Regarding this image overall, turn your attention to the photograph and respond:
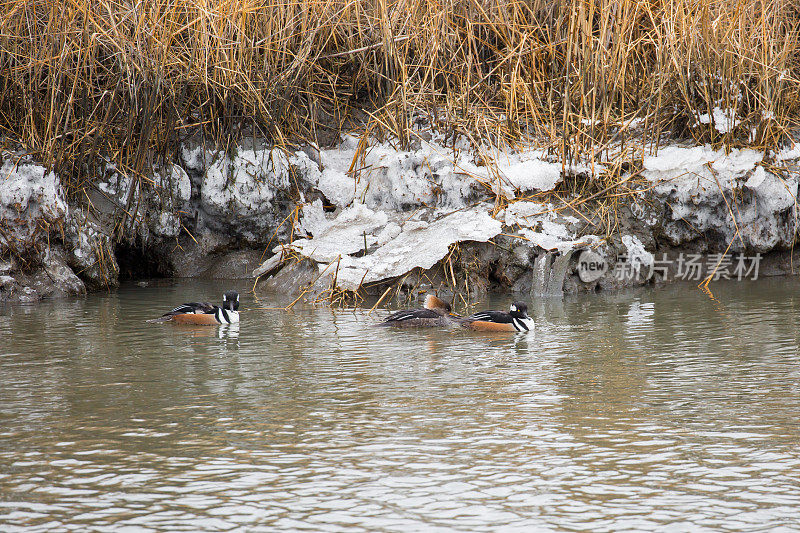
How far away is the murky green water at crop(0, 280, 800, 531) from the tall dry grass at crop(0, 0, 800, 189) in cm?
349

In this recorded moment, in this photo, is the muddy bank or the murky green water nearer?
the murky green water

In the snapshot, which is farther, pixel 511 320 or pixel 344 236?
pixel 344 236

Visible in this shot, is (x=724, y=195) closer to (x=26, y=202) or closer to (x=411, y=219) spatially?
(x=411, y=219)

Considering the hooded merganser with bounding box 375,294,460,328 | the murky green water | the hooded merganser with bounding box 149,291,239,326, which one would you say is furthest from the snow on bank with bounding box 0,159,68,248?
the hooded merganser with bounding box 375,294,460,328

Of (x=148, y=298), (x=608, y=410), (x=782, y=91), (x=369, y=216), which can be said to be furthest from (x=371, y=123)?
(x=608, y=410)

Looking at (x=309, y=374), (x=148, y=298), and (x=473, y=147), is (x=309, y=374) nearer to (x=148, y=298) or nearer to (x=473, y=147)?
(x=148, y=298)

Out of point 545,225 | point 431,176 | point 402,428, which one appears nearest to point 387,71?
point 431,176

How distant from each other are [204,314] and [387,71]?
4.67m

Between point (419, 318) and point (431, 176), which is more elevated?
point (431, 176)

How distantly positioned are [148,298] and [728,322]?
6.16 metres

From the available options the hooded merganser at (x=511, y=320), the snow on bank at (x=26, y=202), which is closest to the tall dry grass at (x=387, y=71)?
the snow on bank at (x=26, y=202)

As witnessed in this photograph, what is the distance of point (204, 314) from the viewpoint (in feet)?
30.3

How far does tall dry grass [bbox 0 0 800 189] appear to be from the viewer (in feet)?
37.5

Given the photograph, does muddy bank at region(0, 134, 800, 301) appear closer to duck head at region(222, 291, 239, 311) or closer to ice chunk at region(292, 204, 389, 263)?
ice chunk at region(292, 204, 389, 263)
